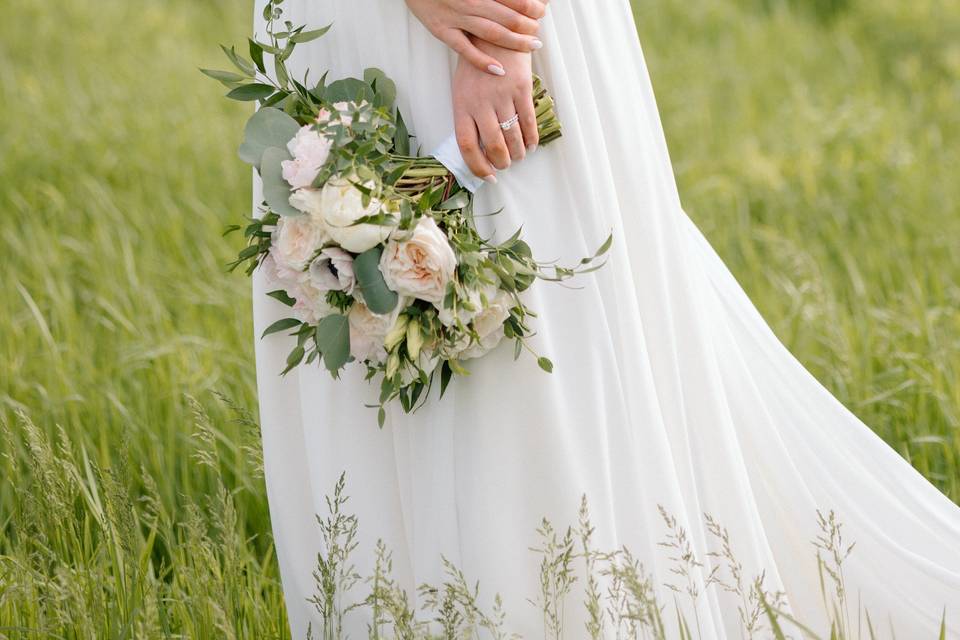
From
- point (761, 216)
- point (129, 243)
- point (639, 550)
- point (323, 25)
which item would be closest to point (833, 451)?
point (639, 550)

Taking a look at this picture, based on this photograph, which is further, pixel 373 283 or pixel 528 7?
pixel 528 7

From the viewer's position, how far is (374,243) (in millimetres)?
1589

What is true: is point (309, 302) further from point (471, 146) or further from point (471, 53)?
point (471, 53)

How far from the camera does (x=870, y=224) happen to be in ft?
13.5

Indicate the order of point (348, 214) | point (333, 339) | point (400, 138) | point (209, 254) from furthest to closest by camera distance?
Answer: 1. point (209, 254)
2. point (400, 138)
3. point (333, 339)
4. point (348, 214)

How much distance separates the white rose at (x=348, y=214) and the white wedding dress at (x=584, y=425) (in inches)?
10.4

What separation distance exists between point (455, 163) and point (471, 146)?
0.14 feet

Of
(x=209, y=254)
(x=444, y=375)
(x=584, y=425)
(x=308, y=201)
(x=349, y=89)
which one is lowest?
(x=584, y=425)

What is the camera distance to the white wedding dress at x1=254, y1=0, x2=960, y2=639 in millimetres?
1784

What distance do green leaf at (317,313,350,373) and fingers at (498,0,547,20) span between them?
572mm

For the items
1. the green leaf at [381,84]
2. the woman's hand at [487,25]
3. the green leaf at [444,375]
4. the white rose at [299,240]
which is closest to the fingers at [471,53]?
the woman's hand at [487,25]

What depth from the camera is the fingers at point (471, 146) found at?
1712 mm

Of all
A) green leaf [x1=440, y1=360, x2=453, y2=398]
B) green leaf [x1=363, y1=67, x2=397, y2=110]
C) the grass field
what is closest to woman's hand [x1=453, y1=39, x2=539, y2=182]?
green leaf [x1=363, y1=67, x2=397, y2=110]

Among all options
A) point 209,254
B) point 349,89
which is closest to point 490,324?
point 349,89
